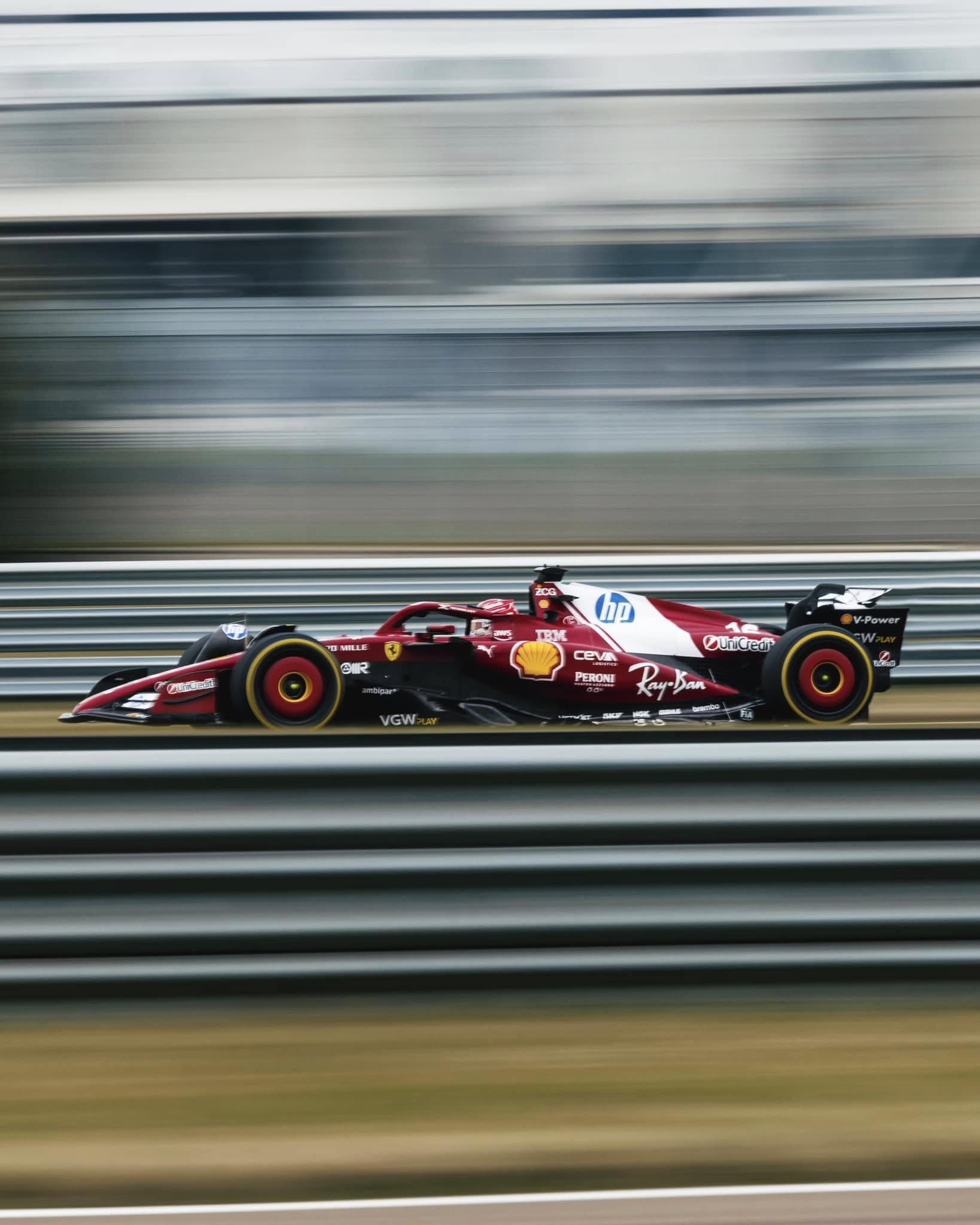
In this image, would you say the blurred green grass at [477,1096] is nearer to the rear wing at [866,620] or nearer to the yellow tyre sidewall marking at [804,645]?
the yellow tyre sidewall marking at [804,645]

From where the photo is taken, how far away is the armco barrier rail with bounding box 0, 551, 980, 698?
28.7 feet

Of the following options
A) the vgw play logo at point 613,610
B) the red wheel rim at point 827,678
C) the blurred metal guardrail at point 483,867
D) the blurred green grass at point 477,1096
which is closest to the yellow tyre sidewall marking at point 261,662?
the vgw play logo at point 613,610

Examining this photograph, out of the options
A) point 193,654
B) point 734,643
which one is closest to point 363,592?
point 193,654

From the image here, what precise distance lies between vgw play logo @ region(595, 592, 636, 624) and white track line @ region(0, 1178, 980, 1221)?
502 cm

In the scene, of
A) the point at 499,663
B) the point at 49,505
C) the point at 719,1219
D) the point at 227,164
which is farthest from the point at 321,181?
the point at 719,1219

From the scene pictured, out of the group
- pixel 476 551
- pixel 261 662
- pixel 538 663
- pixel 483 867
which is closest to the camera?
pixel 483 867

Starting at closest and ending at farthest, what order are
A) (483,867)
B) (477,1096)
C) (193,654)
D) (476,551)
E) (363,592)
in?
(477,1096) → (483,867) → (193,654) → (363,592) → (476,551)

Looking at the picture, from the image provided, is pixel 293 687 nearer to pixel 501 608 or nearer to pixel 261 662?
pixel 261 662

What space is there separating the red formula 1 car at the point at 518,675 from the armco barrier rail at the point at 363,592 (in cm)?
135


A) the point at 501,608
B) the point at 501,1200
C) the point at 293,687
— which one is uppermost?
the point at 501,608

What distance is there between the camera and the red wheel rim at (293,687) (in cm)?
704

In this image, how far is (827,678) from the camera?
7281mm

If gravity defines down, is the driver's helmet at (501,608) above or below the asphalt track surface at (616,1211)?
above

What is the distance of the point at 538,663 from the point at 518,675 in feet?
0.40
